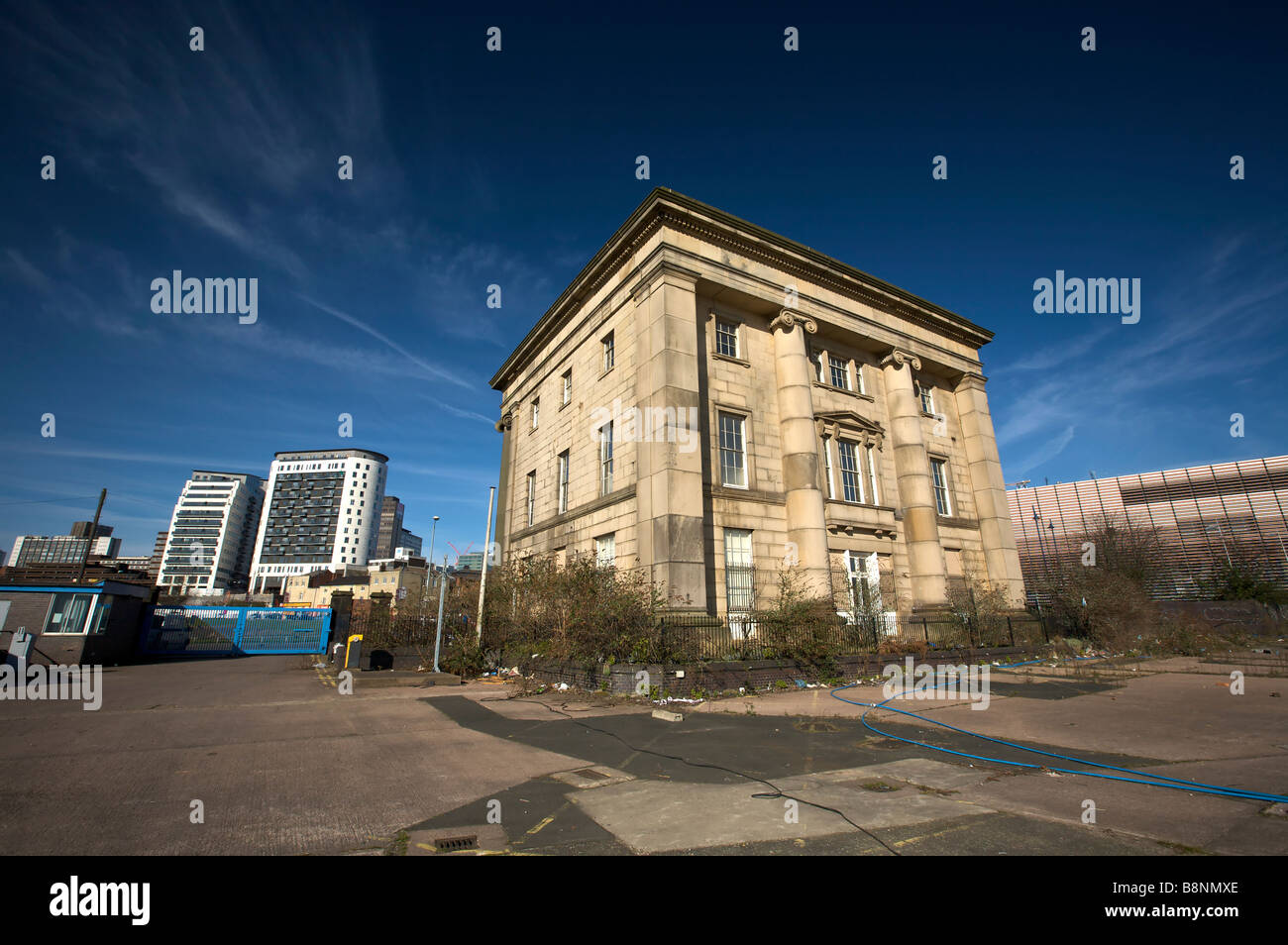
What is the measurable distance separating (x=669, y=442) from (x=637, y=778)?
10.6m

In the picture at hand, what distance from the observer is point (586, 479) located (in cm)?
2017

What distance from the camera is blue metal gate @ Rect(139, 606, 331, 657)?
27245mm

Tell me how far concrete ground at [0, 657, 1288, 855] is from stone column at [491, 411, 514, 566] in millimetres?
16245

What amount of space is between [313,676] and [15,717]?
8.73 metres

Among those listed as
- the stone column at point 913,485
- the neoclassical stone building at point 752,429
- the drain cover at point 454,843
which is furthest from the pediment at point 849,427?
the drain cover at point 454,843

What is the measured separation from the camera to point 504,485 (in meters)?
28.0

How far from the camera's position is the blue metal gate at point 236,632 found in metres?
27.2

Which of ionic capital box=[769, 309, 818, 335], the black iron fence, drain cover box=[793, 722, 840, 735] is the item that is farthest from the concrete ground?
ionic capital box=[769, 309, 818, 335]

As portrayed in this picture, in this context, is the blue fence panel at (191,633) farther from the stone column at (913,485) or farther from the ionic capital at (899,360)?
the ionic capital at (899,360)

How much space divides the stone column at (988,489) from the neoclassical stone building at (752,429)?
0.09m

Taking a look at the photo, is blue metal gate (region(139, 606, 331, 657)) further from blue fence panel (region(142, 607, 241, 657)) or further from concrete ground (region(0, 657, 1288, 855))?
concrete ground (region(0, 657, 1288, 855))

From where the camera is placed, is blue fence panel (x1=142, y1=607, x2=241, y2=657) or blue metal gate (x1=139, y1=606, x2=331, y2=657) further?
blue metal gate (x1=139, y1=606, x2=331, y2=657)
